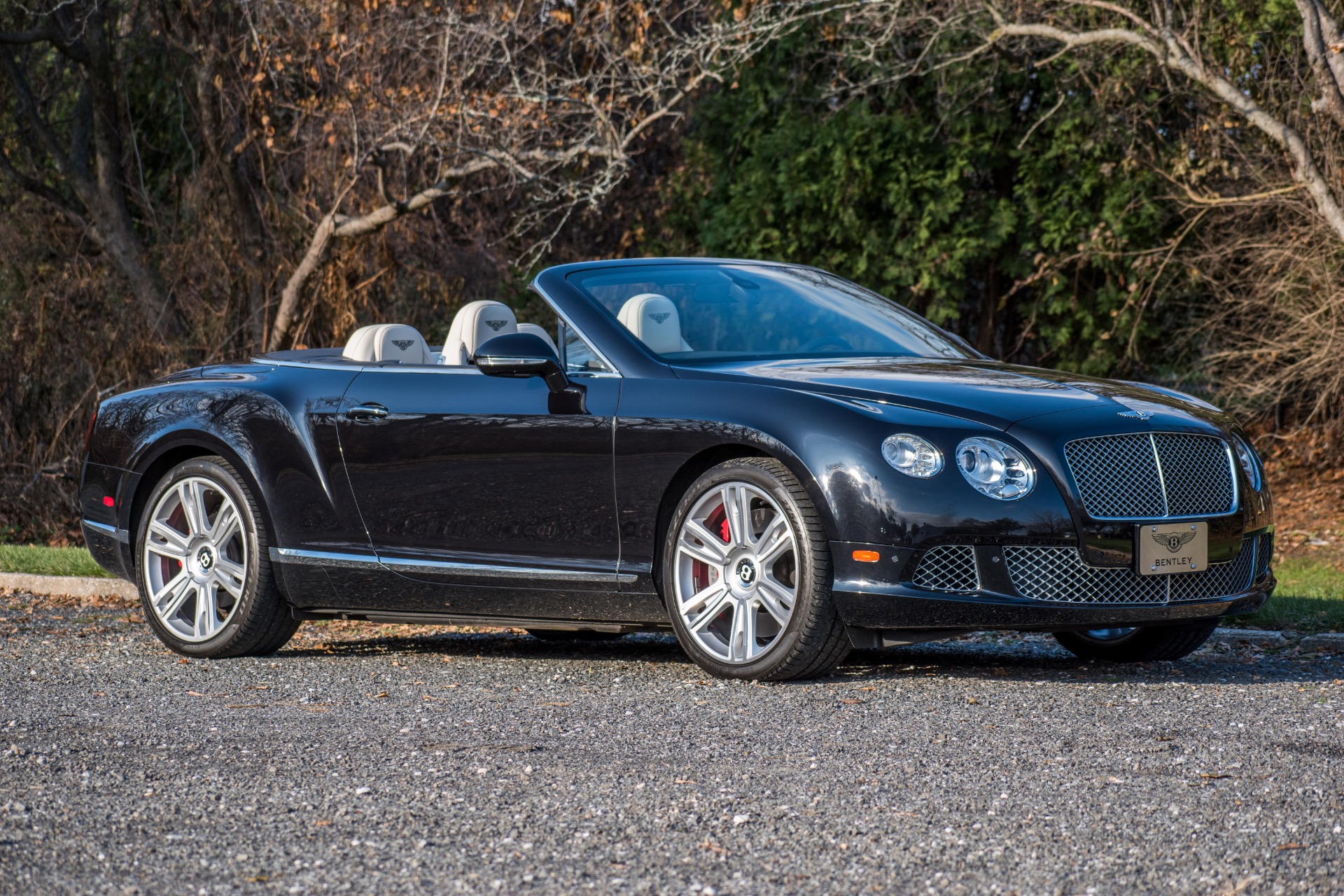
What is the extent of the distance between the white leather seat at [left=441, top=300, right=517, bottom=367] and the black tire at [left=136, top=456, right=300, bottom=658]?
1024 mm

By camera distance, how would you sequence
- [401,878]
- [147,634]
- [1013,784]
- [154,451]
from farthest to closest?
[147,634], [154,451], [1013,784], [401,878]

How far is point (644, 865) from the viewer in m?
3.67

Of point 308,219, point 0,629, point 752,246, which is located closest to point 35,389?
point 308,219

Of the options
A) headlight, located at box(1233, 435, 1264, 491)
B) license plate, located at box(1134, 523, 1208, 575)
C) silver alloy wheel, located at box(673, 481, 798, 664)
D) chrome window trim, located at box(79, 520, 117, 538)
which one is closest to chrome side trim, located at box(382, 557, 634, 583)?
silver alloy wheel, located at box(673, 481, 798, 664)

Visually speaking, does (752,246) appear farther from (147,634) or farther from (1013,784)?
(1013,784)

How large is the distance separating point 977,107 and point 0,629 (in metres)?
9.01

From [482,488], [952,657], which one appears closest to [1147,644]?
[952,657]

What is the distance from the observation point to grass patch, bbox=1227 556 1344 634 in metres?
7.97

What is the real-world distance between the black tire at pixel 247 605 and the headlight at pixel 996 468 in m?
3.02

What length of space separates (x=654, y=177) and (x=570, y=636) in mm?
9400

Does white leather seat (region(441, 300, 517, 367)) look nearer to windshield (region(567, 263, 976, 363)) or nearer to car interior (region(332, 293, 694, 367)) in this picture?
car interior (region(332, 293, 694, 367))

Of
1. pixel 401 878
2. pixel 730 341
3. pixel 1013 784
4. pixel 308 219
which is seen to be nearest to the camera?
pixel 401 878

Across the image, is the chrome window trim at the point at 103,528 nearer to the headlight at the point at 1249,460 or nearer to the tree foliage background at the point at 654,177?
the headlight at the point at 1249,460

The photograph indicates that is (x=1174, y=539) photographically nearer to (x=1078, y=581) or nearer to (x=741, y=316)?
(x=1078, y=581)
